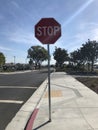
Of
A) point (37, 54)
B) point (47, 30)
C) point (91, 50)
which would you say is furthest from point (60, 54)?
point (47, 30)

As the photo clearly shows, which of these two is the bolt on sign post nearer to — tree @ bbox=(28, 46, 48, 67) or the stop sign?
the stop sign

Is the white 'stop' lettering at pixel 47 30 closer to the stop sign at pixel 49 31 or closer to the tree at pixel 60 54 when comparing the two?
the stop sign at pixel 49 31

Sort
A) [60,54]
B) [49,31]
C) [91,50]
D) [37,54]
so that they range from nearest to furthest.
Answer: [49,31] → [91,50] → [60,54] → [37,54]

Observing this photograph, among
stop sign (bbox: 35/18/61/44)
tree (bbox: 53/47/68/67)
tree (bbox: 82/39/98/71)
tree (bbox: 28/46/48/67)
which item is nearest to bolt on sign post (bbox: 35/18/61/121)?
stop sign (bbox: 35/18/61/44)

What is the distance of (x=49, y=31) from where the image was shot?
332 inches

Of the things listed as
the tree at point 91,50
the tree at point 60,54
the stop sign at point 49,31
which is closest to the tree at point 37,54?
the tree at point 60,54

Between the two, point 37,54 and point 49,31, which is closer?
point 49,31

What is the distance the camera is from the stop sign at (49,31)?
8422 millimetres

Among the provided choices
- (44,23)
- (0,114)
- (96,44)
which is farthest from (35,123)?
(96,44)

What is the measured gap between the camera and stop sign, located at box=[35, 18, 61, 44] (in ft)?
27.6

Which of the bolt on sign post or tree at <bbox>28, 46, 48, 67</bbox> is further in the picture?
tree at <bbox>28, 46, 48, 67</bbox>

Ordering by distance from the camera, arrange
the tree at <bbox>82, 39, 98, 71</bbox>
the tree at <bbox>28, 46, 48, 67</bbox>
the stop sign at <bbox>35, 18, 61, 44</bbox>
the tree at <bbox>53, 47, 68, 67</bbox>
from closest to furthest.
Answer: the stop sign at <bbox>35, 18, 61, 44</bbox>
the tree at <bbox>82, 39, 98, 71</bbox>
the tree at <bbox>53, 47, 68, 67</bbox>
the tree at <bbox>28, 46, 48, 67</bbox>

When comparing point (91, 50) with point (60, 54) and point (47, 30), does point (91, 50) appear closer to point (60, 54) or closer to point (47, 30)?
point (60, 54)

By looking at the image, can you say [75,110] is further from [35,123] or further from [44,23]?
[44,23]
